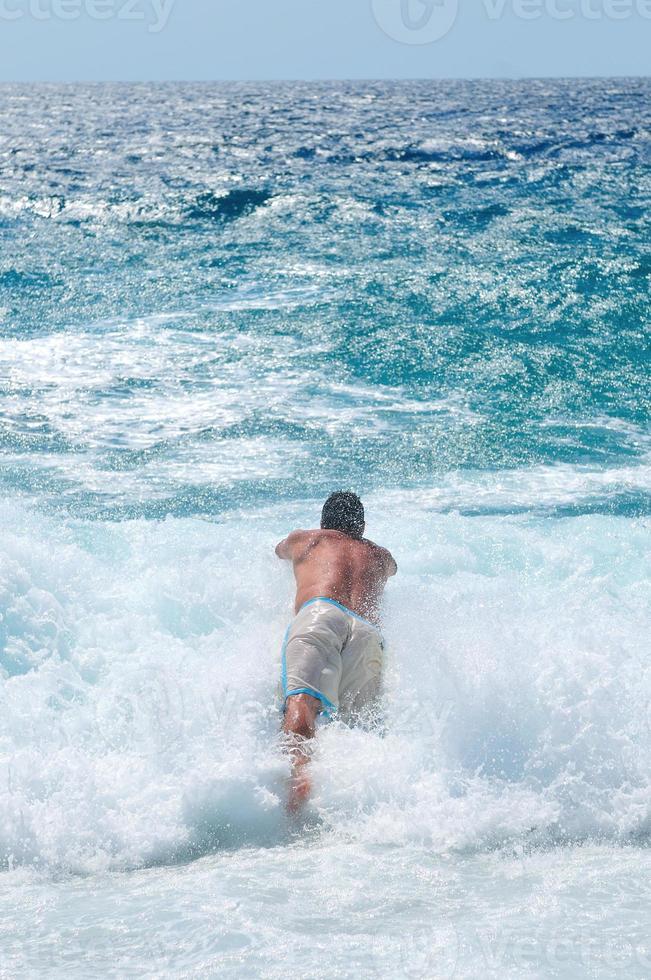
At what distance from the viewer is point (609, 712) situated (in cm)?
495

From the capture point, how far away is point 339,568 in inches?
229

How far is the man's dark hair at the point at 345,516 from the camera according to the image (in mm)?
6239

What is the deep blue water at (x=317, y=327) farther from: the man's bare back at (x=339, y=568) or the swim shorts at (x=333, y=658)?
the swim shorts at (x=333, y=658)

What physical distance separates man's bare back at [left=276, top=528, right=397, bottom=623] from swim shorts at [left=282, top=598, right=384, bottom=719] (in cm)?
12

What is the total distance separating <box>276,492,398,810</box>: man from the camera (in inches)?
198

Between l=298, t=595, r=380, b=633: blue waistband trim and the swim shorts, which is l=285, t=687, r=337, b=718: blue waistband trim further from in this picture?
l=298, t=595, r=380, b=633: blue waistband trim

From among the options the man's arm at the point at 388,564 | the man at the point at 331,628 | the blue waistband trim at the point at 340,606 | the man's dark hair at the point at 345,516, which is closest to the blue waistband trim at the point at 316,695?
the man at the point at 331,628

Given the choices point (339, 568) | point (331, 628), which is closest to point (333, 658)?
point (331, 628)

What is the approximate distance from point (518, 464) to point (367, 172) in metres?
18.1

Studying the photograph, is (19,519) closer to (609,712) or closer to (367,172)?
(609,712)

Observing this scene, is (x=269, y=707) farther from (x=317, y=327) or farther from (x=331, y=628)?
(x=317, y=327)

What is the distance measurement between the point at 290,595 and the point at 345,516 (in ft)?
2.16

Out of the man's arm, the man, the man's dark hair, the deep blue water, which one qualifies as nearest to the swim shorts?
the man

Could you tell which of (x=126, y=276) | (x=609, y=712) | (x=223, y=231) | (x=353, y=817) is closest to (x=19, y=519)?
(x=353, y=817)
